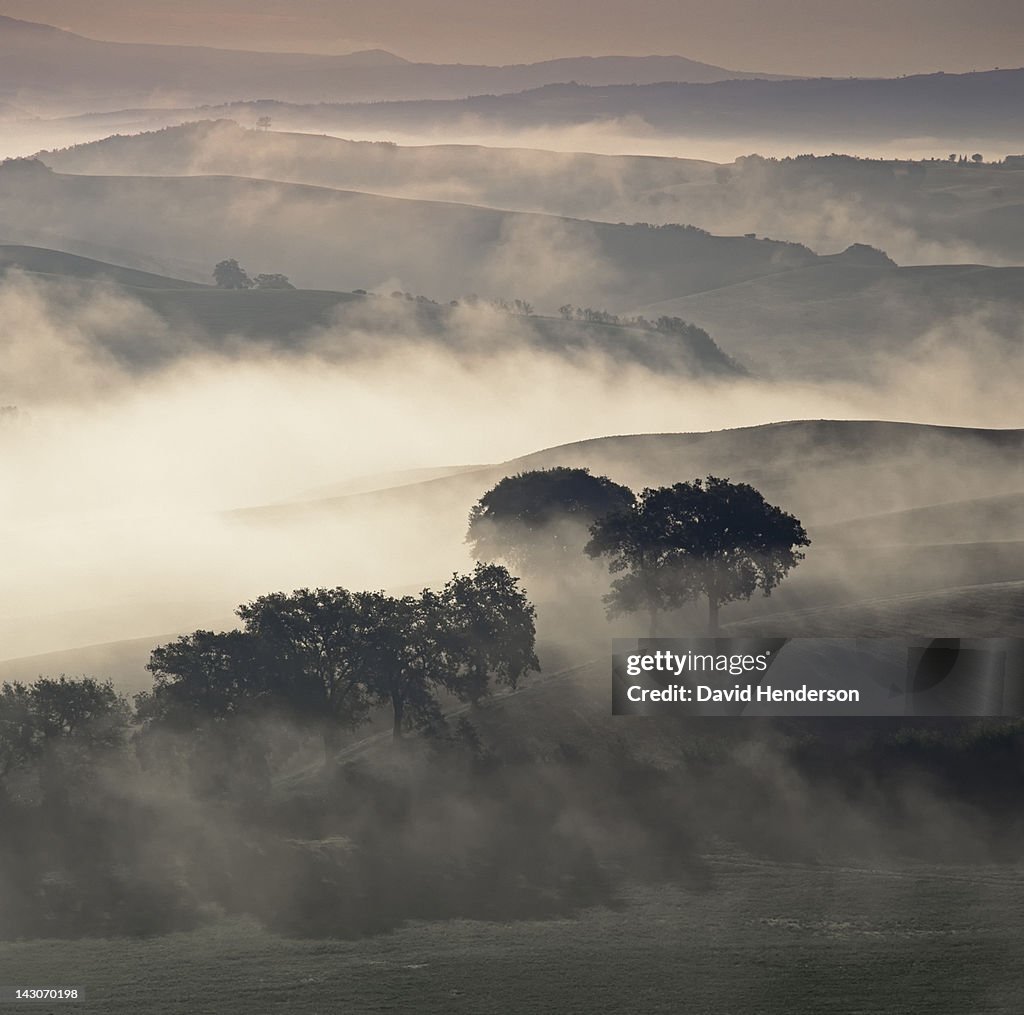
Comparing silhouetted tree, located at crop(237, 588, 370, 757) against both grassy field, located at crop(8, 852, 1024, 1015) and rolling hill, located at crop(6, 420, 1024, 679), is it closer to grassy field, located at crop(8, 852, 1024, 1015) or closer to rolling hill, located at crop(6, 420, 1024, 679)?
rolling hill, located at crop(6, 420, 1024, 679)

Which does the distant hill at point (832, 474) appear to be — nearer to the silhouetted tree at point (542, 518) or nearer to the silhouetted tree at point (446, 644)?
the silhouetted tree at point (542, 518)

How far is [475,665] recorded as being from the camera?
96.3m

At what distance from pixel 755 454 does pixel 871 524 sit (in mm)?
45059

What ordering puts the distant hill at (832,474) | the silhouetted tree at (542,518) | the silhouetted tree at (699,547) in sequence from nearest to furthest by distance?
1. the silhouetted tree at (699,547)
2. the silhouetted tree at (542,518)
3. the distant hill at (832,474)

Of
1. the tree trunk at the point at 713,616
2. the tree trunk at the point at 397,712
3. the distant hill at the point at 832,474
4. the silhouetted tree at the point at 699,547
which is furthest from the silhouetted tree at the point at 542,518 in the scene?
the distant hill at the point at 832,474

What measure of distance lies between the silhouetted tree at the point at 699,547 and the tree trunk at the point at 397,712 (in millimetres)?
17543

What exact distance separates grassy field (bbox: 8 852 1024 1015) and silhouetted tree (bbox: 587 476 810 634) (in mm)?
28648

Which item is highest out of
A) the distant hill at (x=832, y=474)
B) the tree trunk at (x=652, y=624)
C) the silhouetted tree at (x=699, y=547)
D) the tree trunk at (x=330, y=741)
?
the distant hill at (x=832, y=474)

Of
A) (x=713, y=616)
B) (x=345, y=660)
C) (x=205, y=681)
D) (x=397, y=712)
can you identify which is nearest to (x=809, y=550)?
(x=713, y=616)

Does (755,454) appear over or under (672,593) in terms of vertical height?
over

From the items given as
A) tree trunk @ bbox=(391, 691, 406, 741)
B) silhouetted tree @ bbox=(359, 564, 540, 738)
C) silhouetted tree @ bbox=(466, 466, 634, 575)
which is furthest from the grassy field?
silhouetted tree @ bbox=(466, 466, 634, 575)

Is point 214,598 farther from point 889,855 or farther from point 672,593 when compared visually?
point 889,855

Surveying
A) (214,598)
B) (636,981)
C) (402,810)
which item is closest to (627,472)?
(214,598)

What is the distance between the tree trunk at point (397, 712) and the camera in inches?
3593
